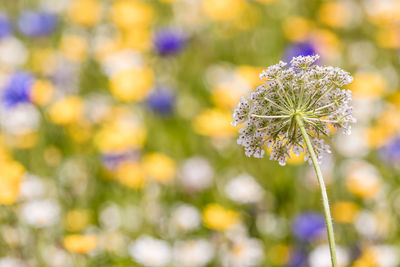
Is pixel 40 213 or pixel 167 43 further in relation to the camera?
pixel 167 43

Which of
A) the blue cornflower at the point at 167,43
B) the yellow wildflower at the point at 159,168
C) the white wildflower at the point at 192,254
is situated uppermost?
the blue cornflower at the point at 167,43

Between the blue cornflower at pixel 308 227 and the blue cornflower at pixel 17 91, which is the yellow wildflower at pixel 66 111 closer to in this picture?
the blue cornflower at pixel 17 91

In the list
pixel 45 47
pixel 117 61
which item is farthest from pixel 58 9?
pixel 117 61

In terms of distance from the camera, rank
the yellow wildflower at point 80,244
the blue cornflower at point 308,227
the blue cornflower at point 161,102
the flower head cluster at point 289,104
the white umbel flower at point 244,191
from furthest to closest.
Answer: the blue cornflower at point 161,102 < the white umbel flower at point 244,191 < the blue cornflower at point 308,227 < the yellow wildflower at point 80,244 < the flower head cluster at point 289,104

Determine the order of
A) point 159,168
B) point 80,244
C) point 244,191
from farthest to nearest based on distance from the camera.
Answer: point 159,168
point 244,191
point 80,244

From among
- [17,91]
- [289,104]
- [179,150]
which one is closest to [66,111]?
[17,91]

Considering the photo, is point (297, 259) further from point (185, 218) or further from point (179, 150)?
point (179, 150)

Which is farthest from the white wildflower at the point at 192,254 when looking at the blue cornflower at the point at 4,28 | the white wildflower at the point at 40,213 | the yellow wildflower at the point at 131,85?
the blue cornflower at the point at 4,28
